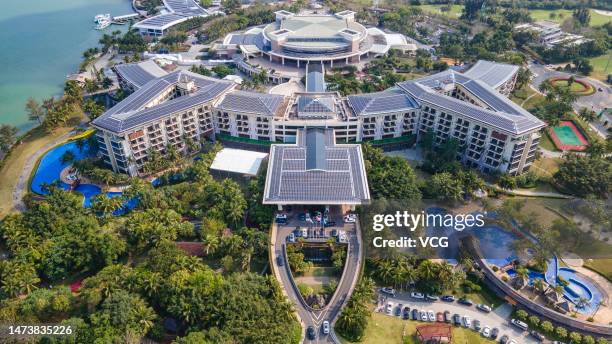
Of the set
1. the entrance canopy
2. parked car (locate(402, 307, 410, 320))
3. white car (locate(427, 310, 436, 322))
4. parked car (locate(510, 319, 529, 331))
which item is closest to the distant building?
the entrance canopy

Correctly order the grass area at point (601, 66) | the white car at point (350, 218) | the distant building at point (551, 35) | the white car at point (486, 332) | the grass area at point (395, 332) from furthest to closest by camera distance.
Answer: the distant building at point (551, 35) < the grass area at point (601, 66) < the white car at point (350, 218) < the white car at point (486, 332) < the grass area at point (395, 332)

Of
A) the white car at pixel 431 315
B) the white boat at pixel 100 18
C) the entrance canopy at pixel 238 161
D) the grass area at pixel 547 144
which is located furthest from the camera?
the white boat at pixel 100 18

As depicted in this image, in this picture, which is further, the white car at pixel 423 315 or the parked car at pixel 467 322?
the white car at pixel 423 315

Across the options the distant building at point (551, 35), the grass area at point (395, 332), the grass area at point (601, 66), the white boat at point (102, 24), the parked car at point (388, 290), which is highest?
the distant building at point (551, 35)

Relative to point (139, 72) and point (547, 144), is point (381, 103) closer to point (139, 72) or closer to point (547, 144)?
point (547, 144)

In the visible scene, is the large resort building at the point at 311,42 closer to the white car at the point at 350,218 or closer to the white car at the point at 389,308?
the white car at the point at 350,218

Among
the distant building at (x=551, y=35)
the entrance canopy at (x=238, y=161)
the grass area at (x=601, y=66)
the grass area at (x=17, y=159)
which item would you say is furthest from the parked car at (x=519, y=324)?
the distant building at (x=551, y=35)

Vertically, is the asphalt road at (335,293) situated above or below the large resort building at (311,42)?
below
